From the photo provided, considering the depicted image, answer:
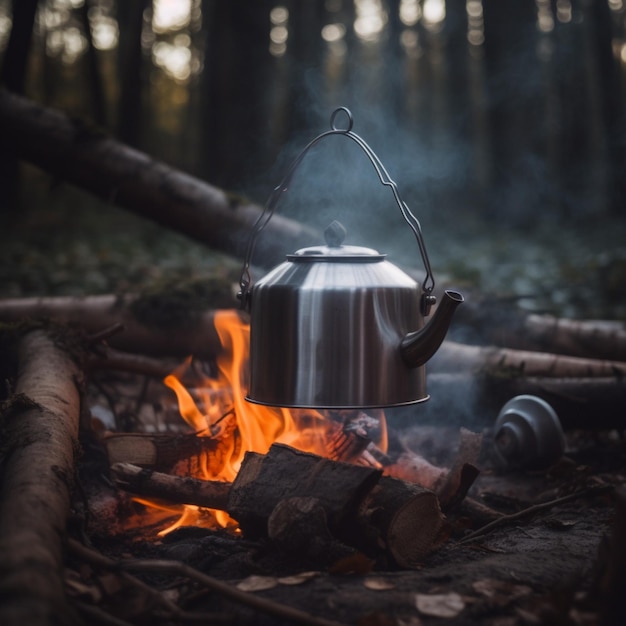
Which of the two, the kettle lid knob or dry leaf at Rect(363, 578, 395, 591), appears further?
the kettle lid knob

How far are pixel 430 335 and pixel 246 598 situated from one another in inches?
40.1

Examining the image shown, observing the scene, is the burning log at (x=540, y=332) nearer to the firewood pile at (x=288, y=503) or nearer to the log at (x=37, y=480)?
the firewood pile at (x=288, y=503)

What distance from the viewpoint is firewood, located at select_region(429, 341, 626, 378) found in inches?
153

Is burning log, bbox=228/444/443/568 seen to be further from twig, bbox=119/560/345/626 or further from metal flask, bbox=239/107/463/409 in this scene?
twig, bbox=119/560/345/626

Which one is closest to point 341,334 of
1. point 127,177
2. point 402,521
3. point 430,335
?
point 430,335

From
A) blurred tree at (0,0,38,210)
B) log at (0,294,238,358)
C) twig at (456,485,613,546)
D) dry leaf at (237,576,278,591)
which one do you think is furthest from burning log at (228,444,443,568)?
blurred tree at (0,0,38,210)

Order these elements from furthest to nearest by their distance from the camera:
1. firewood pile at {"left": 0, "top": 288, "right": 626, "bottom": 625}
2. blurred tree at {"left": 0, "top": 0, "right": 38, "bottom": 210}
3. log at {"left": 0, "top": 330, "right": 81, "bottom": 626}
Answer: blurred tree at {"left": 0, "top": 0, "right": 38, "bottom": 210} < firewood pile at {"left": 0, "top": 288, "right": 626, "bottom": 625} < log at {"left": 0, "top": 330, "right": 81, "bottom": 626}

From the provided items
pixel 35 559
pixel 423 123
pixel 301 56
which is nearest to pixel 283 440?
pixel 35 559

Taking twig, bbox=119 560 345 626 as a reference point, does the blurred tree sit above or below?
above

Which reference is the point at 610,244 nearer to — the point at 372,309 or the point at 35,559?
the point at 372,309

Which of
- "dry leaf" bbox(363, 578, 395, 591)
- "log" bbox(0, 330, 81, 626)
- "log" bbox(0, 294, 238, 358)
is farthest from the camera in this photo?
"log" bbox(0, 294, 238, 358)

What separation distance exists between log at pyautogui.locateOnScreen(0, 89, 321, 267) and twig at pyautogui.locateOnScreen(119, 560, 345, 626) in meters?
2.91

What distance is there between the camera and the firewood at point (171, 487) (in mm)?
2592

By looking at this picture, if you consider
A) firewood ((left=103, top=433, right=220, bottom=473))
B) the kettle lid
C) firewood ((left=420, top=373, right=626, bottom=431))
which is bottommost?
firewood ((left=103, top=433, right=220, bottom=473))
